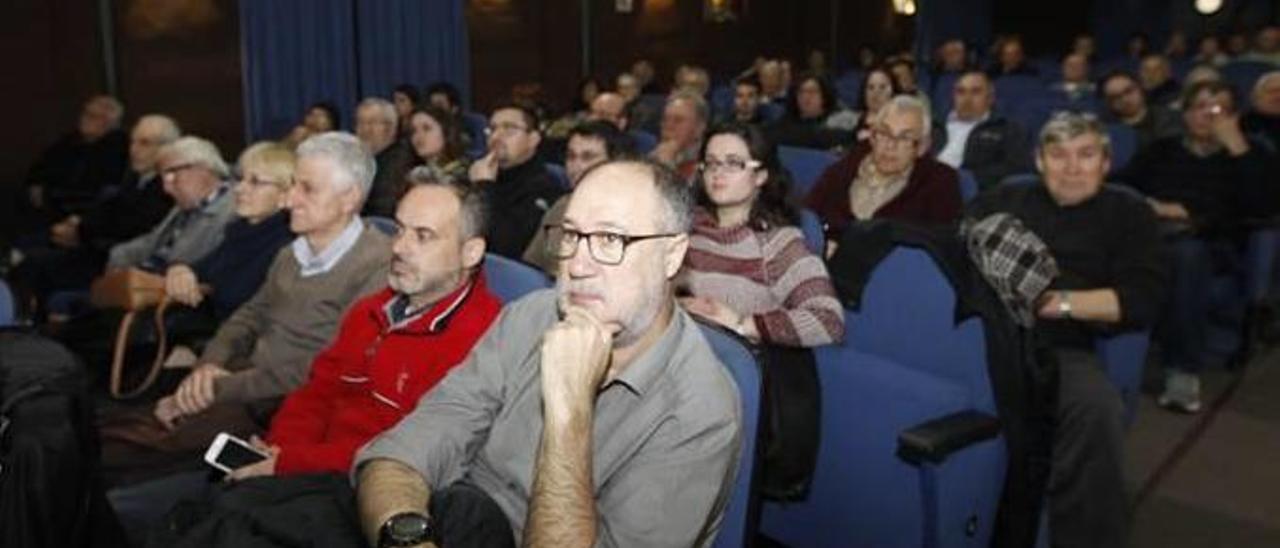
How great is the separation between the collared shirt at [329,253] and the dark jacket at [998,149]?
3.14 m

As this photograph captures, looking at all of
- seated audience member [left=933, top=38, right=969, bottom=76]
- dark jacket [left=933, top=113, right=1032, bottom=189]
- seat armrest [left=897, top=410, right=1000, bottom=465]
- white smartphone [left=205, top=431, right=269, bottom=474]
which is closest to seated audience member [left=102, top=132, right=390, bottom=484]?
white smartphone [left=205, top=431, right=269, bottom=474]

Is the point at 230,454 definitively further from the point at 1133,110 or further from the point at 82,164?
the point at 1133,110

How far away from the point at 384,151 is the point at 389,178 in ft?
1.79

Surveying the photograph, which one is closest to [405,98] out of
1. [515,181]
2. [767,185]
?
[515,181]

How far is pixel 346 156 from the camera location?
2.86 metres

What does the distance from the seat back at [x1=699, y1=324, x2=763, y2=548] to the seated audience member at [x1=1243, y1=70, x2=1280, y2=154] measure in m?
4.59

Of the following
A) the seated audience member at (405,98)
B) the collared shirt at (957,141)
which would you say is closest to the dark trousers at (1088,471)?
the collared shirt at (957,141)

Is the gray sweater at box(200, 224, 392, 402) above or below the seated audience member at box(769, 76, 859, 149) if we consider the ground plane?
below

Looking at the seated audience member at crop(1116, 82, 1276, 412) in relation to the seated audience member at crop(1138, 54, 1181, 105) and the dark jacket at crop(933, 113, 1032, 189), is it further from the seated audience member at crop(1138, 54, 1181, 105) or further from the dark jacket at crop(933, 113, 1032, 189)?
the seated audience member at crop(1138, 54, 1181, 105)

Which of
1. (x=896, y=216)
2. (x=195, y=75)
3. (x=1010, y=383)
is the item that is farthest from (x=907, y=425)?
(x=195, y=75)

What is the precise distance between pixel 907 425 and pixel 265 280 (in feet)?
6.18

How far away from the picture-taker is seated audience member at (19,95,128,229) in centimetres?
569

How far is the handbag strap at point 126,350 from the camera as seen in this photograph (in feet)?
9.69

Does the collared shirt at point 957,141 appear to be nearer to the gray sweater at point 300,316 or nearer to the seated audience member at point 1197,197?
the seated audience member at point 1197,197
